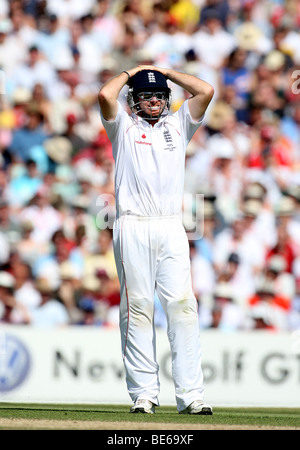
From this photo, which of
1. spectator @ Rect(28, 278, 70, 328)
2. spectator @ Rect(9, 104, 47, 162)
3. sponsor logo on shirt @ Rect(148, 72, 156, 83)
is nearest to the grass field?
sponsor logo on shirt @ Rect(148, 72, 156, 83)

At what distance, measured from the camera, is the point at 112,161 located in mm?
12773

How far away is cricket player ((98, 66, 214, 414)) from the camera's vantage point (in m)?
6.86

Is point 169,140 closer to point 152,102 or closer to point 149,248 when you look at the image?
point 152,102

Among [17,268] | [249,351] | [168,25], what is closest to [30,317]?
[17,268]

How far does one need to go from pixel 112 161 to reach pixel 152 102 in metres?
5.76

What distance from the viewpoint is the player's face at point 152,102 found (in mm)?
7031

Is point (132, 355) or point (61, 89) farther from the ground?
point (61, 89)

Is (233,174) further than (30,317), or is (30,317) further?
(233,174)

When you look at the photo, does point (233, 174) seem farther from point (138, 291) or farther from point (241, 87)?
point (138, 291)

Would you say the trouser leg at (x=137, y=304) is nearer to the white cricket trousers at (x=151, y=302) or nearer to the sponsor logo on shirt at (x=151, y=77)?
the white cricket trousers at (x=151, y=302)

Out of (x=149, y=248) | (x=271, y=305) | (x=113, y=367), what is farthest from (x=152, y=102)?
(x=271, y=305)

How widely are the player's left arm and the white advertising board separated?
318 cm
